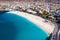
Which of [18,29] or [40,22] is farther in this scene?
[40,22]

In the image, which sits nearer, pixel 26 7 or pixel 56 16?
pixel 56 16

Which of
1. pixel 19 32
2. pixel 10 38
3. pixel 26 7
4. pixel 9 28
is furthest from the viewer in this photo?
pixel 26 7

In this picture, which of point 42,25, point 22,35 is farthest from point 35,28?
point 22,35

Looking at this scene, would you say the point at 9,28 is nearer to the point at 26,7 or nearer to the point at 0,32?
the point at 0,32

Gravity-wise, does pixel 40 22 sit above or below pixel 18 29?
above

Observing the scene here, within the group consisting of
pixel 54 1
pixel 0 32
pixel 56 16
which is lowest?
pixel 0 32
